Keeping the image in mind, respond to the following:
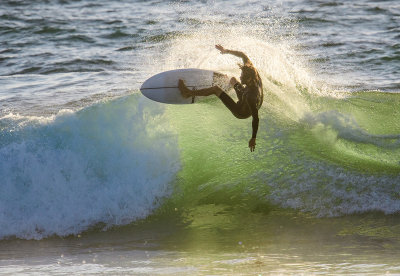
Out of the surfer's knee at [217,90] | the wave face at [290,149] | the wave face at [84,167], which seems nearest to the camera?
the surfer's knee at [217,90]

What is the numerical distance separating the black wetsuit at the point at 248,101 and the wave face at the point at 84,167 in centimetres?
171

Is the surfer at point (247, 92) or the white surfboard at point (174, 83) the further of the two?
the white surfboard at point (174, 83)

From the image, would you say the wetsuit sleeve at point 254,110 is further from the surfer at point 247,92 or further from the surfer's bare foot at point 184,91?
the surfer's bare foot at point 184,91

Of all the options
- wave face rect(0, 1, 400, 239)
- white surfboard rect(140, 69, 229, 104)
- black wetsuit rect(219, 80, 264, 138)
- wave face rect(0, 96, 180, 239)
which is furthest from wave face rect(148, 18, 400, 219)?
black wetsuit rect(219, 80, 264, 138)

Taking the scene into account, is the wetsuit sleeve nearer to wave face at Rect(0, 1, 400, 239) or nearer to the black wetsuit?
the black wetsuit

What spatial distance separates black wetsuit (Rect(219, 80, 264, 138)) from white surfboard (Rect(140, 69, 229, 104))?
29.8 inches

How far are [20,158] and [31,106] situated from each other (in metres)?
3.95

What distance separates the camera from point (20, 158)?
8773mm

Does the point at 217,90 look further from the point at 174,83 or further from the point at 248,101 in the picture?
the point at 174,83

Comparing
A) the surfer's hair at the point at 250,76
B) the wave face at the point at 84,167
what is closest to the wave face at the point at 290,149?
the wave face at the point at 84,167

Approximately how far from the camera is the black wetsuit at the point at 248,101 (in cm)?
738

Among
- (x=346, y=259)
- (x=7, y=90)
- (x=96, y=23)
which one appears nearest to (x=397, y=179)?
(x=346, y=259)

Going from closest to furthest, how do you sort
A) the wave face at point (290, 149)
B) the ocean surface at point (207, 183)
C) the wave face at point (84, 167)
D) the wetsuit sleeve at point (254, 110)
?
the ocean surface at point (207, 183) < the wetsuit sleeve at point (254, 110) < the wave face at point (84, 167) < the wave face at point (290, 149)

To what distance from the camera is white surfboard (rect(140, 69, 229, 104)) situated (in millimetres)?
8328
